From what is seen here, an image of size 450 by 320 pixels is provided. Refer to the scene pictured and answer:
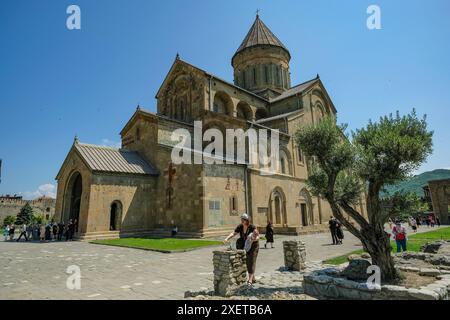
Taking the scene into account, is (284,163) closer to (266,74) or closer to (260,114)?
(260,114)

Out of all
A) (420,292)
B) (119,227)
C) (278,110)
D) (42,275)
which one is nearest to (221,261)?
(420,292)

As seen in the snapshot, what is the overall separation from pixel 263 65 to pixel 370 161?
31.7 metres

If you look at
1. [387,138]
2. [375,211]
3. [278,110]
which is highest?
[278,110]

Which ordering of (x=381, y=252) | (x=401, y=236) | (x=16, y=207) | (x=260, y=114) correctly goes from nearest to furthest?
(x=381, y=252)
(x=401, y=236)
(x=260, y=114)
(x=16, y=207)

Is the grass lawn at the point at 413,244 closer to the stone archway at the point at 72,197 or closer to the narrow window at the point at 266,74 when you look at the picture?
the stone archway at the point at 72,197

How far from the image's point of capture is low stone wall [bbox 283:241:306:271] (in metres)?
8.18

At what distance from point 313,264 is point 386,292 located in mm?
4140

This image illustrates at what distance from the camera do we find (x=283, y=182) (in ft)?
82.1

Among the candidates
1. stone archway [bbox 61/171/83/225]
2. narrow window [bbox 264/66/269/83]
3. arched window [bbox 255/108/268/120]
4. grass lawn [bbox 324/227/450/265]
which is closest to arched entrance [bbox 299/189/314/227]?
grass lawn [bbox 324/227/450/265]

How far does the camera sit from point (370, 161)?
6586mm

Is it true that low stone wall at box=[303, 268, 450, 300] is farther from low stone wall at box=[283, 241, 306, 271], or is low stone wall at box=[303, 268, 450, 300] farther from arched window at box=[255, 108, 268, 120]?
arched window at box=[255, 108, 268, 120]

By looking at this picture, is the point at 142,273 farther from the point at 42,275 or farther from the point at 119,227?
the point at 119,227

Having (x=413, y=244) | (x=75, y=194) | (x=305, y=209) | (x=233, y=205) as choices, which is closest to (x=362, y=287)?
(x=413, y=244)
